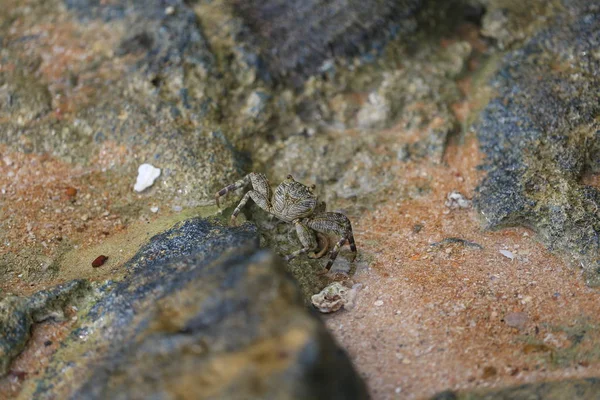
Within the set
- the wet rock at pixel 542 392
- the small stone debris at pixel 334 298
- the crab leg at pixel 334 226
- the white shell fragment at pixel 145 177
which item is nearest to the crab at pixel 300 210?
the crab leg at pixel 334 226

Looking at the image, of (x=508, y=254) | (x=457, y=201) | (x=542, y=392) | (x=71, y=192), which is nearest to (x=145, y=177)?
(x=71, y=192)

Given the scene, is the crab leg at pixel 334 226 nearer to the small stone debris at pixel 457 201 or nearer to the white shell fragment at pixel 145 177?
the small stone debris at pixel 457 201

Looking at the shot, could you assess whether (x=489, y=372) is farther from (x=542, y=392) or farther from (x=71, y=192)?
(x=71, y=192)

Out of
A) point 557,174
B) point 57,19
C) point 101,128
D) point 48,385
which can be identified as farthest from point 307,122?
point 48,385

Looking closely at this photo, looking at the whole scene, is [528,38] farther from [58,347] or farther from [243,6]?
[58,347]

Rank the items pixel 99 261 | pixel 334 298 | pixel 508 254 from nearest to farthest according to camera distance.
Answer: pixel 334 298 < pixel 99 261 < pixel 508 254
